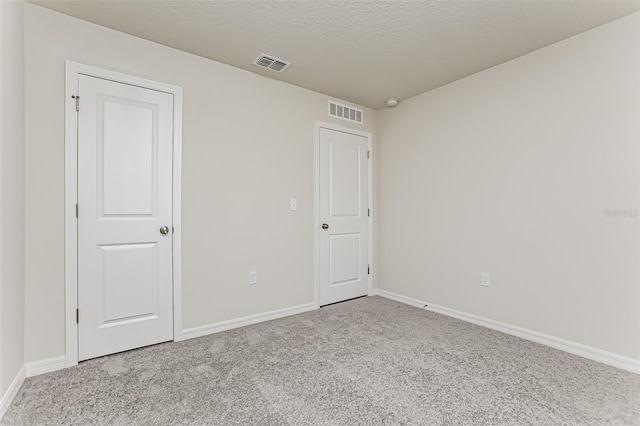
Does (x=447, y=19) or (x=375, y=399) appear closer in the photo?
(x=375, y=399)

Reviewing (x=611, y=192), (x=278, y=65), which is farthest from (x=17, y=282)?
(x=611, y=192)

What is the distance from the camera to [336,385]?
6.09ft

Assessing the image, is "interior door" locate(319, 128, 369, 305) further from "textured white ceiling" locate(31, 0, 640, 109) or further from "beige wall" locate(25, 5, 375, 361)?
"textured white ceiling" locate(31, 0, 640, 109)

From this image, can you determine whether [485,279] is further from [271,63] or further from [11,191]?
[11,191]

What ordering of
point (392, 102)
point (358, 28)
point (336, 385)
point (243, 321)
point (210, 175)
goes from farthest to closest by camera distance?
point (392, 102), point (243, 321), point (210, 175), point (358, 28), point (336, 385)

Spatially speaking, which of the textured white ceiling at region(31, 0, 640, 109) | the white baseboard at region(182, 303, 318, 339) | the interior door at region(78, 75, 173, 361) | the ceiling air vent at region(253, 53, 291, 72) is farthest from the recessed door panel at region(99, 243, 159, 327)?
the ceiling air vent at region(253, 53, 291, 72)

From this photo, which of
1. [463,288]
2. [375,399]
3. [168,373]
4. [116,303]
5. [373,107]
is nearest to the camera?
[375,399]

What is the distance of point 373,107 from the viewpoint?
387cm

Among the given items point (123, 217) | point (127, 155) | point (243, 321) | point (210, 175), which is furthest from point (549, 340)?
point (127, 155)

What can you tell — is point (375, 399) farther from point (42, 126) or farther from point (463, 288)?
point (42, 126)

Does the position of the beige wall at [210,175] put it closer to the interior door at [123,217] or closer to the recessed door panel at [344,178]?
the interior door at [123,217]

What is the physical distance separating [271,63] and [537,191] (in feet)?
8.33

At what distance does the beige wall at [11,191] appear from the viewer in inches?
62.7

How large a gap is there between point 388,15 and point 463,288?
2.51 metres
